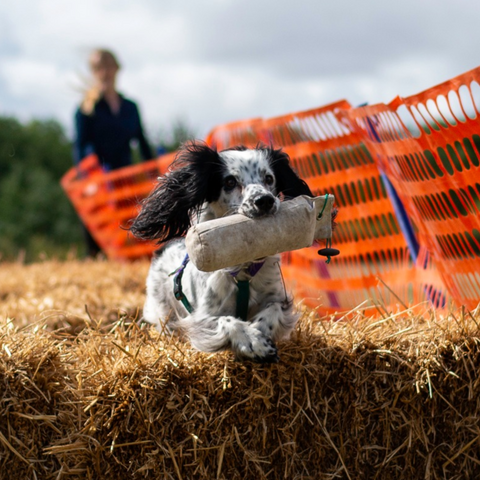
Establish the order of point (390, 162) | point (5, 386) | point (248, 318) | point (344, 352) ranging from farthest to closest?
point (390, 162)
point (248, 318)
point (344, 352)
point (5, 386)

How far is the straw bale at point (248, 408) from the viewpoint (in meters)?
2.72

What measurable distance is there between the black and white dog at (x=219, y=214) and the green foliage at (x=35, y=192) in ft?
36.9

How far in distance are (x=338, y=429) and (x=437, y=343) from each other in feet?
1.90

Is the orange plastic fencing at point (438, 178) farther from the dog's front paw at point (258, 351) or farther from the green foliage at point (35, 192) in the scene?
the green foliage at point (35, 192)

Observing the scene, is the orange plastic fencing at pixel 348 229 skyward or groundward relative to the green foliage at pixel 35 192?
groundward

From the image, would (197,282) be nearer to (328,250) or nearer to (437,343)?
(328,250)

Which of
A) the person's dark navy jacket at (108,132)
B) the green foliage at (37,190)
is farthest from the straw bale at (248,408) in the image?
the green foliage at (37,190)

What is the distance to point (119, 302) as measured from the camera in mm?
5180

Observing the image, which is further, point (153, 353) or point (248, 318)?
point (248, 318)

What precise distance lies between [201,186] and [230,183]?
139mm

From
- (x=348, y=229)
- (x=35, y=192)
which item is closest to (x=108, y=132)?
(x=348, y=229)

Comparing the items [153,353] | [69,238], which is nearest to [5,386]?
[153,353]

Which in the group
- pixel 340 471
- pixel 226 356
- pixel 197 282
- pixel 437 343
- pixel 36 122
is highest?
pixel 36 122

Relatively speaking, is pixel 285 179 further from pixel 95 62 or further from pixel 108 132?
pixel 95 62
